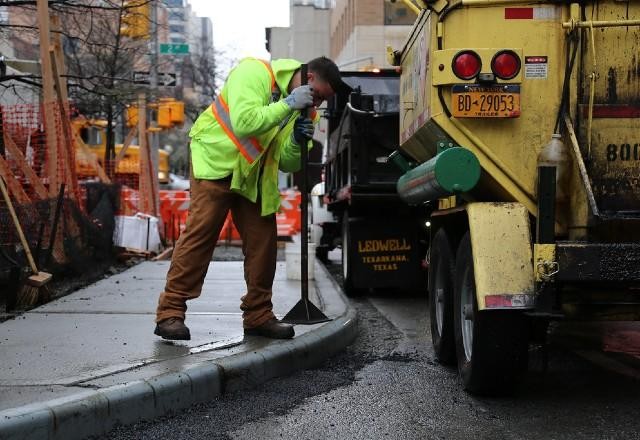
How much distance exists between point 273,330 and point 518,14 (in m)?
2.53

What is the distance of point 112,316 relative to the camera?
660cm

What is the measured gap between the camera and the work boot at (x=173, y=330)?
5363 mm

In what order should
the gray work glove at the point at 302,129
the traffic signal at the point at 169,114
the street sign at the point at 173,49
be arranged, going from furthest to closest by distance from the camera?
the traffic signal at the point at 169,114, the street sign at the point at 173,49, the gray work glove at the point at 302,129

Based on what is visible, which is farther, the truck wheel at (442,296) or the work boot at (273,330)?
the work boot at (273,330)

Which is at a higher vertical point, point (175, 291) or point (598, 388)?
point (175, 291)

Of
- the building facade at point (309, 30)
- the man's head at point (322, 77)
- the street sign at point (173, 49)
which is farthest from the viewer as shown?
the building facade at point (309, 30)

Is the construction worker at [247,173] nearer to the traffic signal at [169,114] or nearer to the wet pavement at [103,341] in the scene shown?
the wet pavement at [103,341]

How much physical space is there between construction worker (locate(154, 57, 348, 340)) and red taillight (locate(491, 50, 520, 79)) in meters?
1.26

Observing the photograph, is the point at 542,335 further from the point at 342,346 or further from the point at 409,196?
the point at 342,346

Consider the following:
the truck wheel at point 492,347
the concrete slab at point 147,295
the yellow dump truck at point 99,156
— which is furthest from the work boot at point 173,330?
the yellow dump truck at point 99,156

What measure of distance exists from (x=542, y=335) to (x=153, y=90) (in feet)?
45.6

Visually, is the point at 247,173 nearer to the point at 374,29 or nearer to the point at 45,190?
the point at 45,190

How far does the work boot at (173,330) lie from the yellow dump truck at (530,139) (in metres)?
1.81

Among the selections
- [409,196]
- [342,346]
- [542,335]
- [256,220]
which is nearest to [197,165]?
[256,220]
